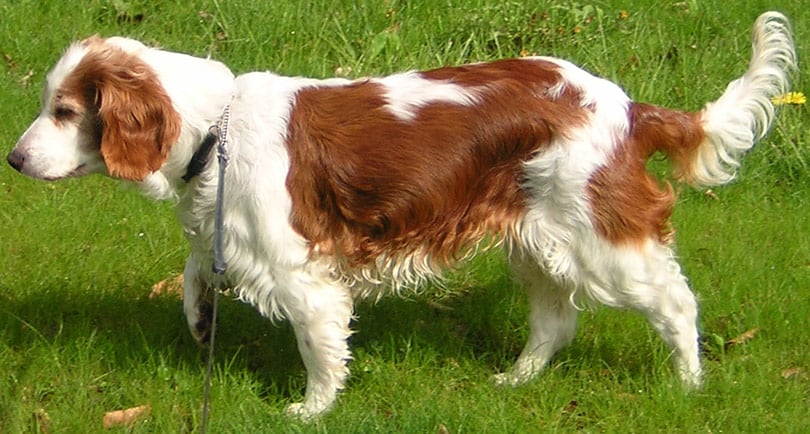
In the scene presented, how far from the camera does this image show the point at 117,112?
4.23 meters

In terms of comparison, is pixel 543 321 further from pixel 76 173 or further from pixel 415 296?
pixel 76 173

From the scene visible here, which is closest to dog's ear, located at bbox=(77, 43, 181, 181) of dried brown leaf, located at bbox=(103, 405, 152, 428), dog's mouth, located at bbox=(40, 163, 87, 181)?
dog's mouth, located at bbox=(40, 163, 87, 181)

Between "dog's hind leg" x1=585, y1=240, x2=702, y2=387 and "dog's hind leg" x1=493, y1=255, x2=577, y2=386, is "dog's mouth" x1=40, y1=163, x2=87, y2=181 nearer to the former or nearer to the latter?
"dog's hind leg" x1=493, y1=255, x2=577, y2=386

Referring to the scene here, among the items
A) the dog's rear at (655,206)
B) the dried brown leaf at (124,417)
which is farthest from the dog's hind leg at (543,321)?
the dried brown leaf at (124,417)

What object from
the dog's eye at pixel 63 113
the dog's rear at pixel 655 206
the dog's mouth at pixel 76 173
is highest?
the dog's eye at pixel 63 113

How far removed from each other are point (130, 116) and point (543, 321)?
1790 mm

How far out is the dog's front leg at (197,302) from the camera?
4852 mm

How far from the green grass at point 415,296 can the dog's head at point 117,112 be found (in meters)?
0.91

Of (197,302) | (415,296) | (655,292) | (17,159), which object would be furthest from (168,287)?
(655,292)

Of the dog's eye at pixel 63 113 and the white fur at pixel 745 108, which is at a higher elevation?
the dog's eye at pixel 63 113

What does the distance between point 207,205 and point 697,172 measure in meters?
1.76

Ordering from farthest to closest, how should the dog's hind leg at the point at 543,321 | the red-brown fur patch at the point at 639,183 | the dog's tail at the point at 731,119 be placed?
1. the dog's hind leg at the point at 543,321
2. the dog's tail at the point at 731,119
3. the red-brown fur patch at the point at 639,183

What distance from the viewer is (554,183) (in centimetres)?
439

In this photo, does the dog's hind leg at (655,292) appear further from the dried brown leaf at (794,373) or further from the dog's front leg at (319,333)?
the dog's front leg at (319,333)
